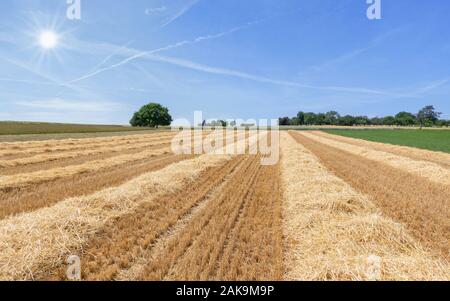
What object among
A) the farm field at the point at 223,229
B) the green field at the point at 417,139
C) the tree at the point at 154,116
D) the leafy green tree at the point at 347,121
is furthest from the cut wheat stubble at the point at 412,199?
the leafy green tree at the point at 347,121

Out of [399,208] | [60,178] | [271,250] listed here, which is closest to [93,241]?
[271,250]

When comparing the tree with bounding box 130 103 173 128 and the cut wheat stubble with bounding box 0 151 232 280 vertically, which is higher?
the tree with bounding box 130 103 173 128

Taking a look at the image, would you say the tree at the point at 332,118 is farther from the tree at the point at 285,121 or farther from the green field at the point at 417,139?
the green field at the point at 417,139

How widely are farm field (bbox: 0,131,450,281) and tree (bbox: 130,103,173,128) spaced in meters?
96.4

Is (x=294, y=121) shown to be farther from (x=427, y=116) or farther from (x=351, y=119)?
(x=427, y=116)

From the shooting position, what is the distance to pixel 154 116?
342ft

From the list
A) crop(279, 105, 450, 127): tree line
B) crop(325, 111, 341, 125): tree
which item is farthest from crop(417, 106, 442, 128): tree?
crop(325, 111, 341, 125): tree

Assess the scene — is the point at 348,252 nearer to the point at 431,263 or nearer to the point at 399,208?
the point at 431,263

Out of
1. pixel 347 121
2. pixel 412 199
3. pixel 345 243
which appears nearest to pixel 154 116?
pixel 412 199

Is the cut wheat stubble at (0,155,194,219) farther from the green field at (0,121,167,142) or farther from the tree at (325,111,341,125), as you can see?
the tree at (325,111,341,125)

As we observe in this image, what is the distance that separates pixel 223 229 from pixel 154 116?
103183mm

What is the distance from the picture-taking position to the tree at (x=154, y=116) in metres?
104

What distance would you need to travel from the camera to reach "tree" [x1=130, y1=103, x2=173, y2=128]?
10449 centimetres

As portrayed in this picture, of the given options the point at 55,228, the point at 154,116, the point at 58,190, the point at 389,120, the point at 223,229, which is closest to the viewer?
the point at 55,228
